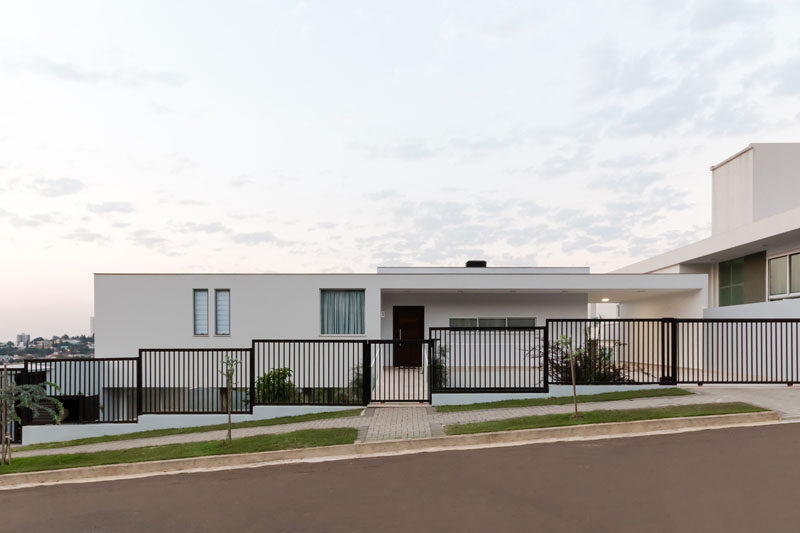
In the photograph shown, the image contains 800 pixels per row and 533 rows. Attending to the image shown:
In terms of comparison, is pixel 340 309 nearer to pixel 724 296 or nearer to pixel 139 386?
pixel 139 386

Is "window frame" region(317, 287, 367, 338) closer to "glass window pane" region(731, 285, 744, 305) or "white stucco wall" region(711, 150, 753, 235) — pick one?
"glass window pane" region(731, 285, 744, 305)

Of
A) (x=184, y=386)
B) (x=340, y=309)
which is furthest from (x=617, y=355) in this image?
(x=184, y=386)

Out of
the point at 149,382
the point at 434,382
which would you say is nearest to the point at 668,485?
the point at 434,382

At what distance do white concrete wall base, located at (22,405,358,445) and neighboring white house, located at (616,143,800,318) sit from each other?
13.2 meters

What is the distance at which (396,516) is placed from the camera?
20.9 feet

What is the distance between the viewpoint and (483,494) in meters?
7.02

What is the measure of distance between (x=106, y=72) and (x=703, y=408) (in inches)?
594

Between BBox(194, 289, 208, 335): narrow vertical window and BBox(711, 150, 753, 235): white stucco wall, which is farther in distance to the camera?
BBox(711, 150, 753, 235): white stucco wall

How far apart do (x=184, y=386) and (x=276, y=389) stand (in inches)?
123

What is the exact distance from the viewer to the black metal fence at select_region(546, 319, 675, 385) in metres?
14.3

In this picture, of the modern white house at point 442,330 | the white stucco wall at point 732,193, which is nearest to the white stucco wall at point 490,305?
the modern white house at point 442,330

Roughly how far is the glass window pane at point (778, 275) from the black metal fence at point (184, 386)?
15.9m

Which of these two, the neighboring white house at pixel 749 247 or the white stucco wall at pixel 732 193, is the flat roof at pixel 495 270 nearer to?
the neighboring white house at pixel 749 247

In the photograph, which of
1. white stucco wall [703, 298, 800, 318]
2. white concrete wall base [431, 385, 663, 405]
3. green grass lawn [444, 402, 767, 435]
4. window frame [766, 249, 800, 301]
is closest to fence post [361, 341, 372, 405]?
white concrete wall base [431, 385, 663, 405]
